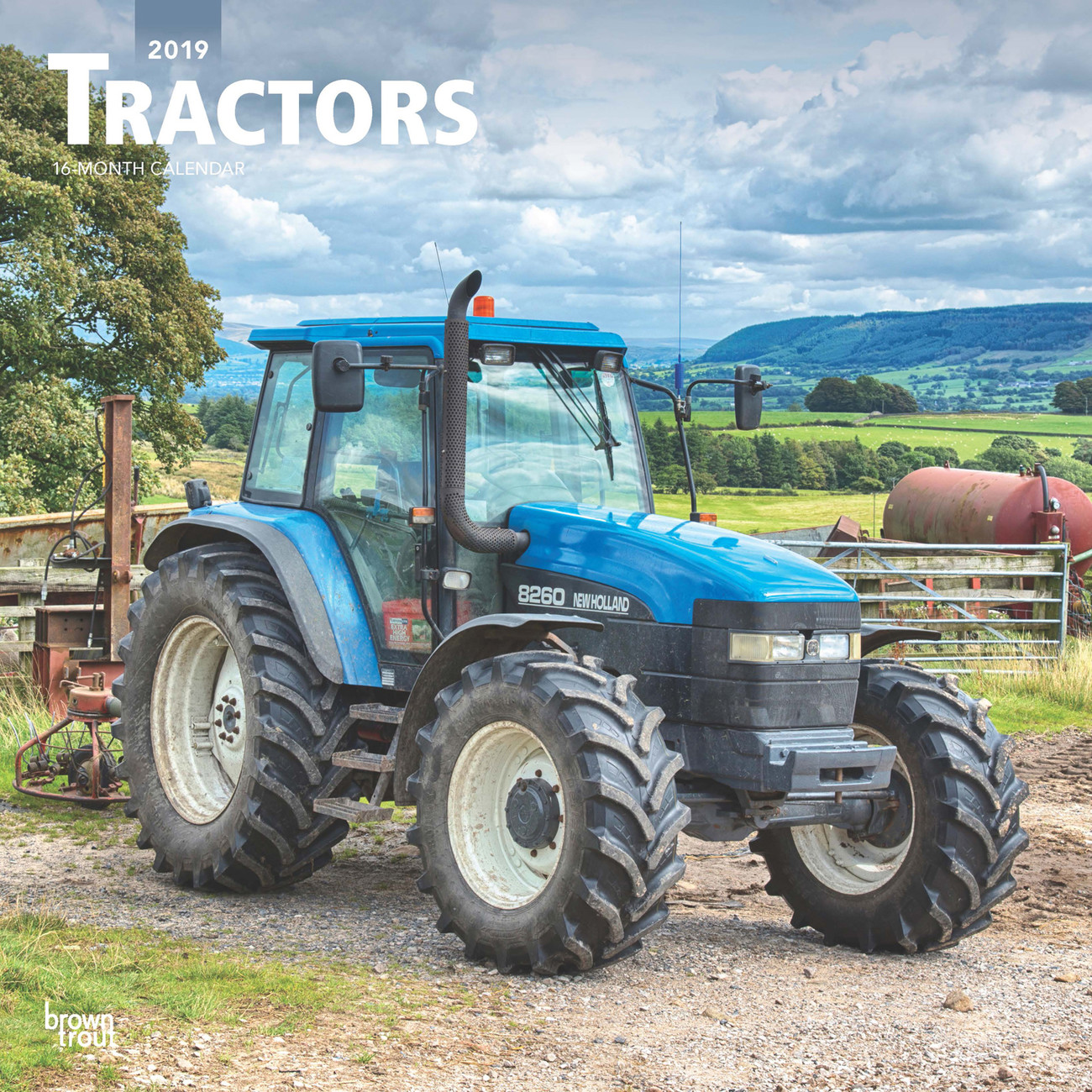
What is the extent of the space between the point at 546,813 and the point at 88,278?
74.6 ft

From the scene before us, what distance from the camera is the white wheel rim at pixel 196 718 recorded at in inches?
276

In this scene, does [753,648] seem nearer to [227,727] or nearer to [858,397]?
[227,727]

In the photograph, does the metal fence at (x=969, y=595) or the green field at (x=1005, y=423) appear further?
the green field at (x=1005, y=423)

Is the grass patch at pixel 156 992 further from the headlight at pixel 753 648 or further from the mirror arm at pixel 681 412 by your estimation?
the mirror arm at pixel 681 412

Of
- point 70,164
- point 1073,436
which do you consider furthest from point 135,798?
point 1073,436

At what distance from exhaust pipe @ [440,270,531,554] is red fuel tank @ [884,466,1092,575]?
15.2 meters

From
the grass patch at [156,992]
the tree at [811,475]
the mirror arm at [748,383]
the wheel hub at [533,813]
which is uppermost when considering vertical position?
the tree at [811,475]

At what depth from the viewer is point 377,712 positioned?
20.5 ft

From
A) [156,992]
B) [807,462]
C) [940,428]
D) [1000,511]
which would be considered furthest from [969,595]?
[940,428]

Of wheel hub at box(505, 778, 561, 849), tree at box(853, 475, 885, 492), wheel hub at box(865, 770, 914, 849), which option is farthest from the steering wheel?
tree at box(853, 475, 885, 492)

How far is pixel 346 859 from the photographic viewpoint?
758 centimetres

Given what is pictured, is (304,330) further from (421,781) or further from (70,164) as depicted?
(70,164)

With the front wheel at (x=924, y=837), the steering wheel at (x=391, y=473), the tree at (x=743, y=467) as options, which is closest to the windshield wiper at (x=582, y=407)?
the steering wheel at (x=391, y=473)

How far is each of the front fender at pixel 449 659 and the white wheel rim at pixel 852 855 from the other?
4.92 ft
